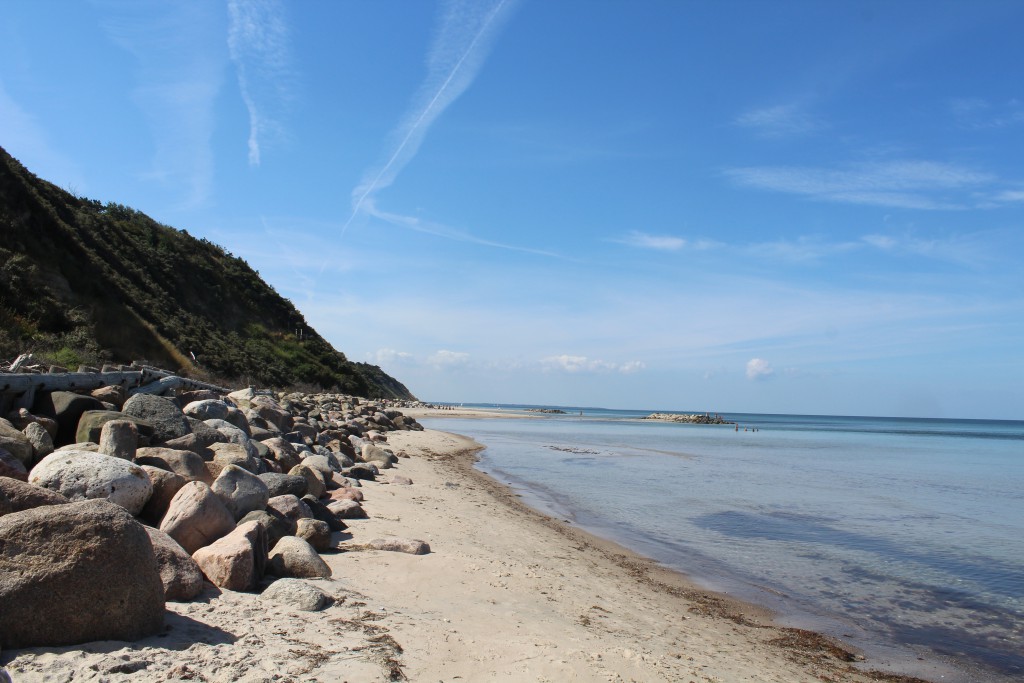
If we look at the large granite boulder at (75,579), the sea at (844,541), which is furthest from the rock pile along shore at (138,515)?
the sea at (844,541)

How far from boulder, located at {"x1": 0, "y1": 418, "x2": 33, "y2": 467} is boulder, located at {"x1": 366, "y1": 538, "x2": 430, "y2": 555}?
313cm

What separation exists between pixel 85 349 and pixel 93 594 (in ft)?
53.9

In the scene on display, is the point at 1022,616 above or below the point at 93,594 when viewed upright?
below

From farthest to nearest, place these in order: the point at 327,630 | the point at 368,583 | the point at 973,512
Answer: the point at 973,512, the point at 368,583, the point at 327,630

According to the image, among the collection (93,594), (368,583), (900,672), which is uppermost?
(93,594)

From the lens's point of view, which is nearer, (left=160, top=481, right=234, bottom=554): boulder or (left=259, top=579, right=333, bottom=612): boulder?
(left=259, top=579, right=333, bottom=612): boulder

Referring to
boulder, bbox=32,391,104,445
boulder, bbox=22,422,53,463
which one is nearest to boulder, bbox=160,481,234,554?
boulder, bbox=22,422,53,463

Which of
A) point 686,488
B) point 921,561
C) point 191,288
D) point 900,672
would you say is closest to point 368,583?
point 900,672

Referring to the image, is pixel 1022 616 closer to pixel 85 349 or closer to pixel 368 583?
pixel 368 583

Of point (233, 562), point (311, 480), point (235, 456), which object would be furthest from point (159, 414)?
point (233, 562)

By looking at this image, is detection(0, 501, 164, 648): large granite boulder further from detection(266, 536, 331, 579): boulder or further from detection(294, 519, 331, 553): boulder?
detection(294, 519, 331, 553): boulder

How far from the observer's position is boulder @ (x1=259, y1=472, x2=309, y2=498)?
7262 mm

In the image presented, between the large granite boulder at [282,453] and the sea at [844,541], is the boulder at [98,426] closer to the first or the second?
the large granite boulder at [282,453]

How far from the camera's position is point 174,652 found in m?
3.61
